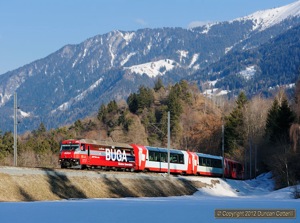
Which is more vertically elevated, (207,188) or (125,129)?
(125,129)

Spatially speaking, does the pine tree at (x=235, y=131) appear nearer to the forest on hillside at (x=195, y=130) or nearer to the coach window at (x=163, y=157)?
the forest on hillside at (x=195, y=130)

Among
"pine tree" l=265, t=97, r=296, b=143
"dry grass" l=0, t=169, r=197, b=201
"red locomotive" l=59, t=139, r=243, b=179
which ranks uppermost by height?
"pine tree" l=265, t=97, r=296, b=143

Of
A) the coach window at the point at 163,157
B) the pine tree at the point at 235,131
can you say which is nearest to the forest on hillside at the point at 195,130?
the pine tree at the point at 235,131

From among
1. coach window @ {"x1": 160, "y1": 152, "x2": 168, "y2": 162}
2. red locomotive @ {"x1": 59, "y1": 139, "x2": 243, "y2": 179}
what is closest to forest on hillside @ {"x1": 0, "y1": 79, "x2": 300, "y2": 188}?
red locomotive @ {"x1": 59, "y1": 139, "x2": 243, "y2": 179}

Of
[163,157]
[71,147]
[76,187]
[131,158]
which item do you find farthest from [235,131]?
[76,187]

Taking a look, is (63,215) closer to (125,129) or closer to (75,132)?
(125,129)

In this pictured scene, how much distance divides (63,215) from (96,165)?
3226 cm

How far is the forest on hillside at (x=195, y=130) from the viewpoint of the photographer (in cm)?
9301

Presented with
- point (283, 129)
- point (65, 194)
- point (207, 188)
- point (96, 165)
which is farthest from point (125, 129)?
point (65, 194)

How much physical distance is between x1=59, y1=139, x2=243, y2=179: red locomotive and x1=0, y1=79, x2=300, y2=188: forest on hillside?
9575 millimetres

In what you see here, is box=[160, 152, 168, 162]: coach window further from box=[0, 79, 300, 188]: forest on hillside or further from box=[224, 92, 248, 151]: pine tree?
box=[224, 92, 248, 151]: pine tree

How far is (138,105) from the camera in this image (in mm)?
173000

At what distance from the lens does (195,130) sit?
152 metres

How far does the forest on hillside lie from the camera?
93.0m
